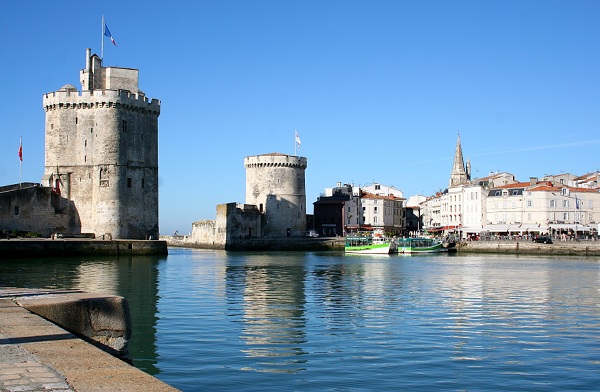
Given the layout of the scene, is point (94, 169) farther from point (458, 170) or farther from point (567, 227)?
point (458, 170)


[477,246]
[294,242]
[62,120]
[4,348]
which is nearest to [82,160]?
[62,120]

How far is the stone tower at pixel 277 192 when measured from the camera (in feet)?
226

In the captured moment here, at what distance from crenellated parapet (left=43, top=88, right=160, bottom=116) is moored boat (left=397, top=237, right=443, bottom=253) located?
88.7ft

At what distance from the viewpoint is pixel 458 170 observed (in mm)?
112562

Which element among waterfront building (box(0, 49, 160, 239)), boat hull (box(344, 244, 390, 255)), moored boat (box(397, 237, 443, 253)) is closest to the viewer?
waterfront building (box(0, 49, 160, 239))

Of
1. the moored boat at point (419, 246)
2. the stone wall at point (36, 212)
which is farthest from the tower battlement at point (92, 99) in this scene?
the moored boat at point (419, 246)

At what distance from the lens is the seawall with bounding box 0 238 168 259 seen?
1485 inches

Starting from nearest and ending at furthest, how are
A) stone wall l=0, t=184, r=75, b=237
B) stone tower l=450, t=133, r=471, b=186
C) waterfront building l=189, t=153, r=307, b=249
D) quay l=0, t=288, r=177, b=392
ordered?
1. quay l=0, t=288, r=177, b=392
2. stone wall l=0, t=184, r=75, b=237
3. waterfront building l=189, t=153, r=307, b=249
4. stone tower l=450, t=133, r=471, b=186

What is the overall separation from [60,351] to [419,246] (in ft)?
199

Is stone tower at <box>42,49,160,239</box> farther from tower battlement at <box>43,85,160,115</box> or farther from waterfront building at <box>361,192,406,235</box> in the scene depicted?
waterfront building at <box>361,192,406,235</box>

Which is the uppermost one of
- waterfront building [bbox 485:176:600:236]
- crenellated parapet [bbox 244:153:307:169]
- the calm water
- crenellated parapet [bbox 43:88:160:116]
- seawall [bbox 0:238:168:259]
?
crenellated parapet [bbox 43:88:160:116]

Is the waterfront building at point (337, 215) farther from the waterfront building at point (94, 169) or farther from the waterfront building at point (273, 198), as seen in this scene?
the waterfront building at point (94, 169)

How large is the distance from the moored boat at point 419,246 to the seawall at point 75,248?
25592 millimetres

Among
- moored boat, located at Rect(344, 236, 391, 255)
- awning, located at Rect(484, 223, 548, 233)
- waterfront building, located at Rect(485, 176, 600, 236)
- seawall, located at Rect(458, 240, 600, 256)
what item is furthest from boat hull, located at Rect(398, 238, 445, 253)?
waterfront building, located at Rect(485, 176, 600, 236)
